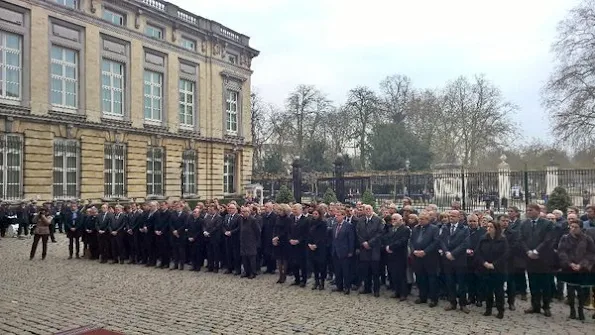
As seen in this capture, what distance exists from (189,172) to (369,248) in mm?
29502

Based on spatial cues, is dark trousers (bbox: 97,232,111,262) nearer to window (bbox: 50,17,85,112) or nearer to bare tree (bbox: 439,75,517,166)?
window (bbox: 50,17,85,112)

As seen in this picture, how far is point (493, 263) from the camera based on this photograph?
29.3 ft

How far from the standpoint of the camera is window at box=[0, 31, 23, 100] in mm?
25344

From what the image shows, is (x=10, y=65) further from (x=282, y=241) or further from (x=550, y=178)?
(x=550, y=178)

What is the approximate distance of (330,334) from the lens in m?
7.39

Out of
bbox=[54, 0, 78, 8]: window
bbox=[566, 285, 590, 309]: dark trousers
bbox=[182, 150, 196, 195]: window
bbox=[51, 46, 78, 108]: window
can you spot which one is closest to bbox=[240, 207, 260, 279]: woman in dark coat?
bbox=[566, 285, 590, 309]: dark trousers

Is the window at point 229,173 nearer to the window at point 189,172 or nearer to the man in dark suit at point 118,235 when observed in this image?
the window at point 189,172

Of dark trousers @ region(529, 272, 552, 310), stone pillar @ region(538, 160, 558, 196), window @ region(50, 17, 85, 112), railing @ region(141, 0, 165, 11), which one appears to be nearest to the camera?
dark trousers @ region(529, 272, 552, 310)

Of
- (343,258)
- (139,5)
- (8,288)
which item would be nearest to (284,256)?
(343,258)

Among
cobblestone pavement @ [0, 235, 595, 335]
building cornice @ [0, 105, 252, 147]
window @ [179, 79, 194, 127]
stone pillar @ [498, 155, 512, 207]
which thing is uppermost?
window @ [179, 79, 194, 127]

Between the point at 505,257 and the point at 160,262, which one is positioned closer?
the point at 505,257

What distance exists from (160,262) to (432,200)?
57.3 feet

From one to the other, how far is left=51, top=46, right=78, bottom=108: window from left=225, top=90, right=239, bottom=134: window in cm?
1495

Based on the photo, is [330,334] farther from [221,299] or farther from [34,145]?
[34,145]
